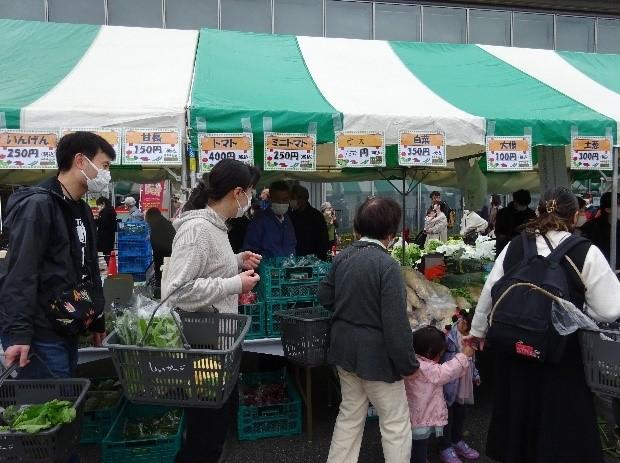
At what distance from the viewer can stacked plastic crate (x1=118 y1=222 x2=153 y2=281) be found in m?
9.67

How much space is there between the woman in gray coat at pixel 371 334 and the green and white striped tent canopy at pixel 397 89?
48.5 inches

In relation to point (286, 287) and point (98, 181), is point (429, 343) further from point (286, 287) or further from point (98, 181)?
point (98, 181)

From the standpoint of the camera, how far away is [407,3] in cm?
1509

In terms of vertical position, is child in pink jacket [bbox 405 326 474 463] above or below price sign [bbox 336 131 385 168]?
below

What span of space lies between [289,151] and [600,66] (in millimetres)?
4519

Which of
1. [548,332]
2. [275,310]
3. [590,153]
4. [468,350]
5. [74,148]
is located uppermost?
[590,153]

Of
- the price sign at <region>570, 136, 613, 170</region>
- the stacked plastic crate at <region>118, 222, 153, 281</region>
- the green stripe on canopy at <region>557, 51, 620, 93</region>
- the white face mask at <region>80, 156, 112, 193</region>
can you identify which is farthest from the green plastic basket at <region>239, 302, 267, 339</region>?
the stacked plastic crate at <region>118, 222, 153, 281</region>

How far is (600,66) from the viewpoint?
20.0 feet

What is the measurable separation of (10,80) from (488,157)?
3.86 metres

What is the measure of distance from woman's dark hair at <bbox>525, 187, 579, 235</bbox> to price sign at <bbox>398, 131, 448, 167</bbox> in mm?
1196

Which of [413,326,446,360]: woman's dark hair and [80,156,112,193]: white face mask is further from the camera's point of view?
[413,326,446,360]: woman's dark hair

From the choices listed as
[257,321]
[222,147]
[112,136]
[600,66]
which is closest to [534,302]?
[257,321]

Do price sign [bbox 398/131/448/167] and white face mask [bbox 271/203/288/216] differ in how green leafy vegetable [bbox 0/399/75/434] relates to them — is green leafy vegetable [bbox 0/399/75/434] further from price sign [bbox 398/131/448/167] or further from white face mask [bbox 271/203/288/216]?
white face mask [bbox 271/203/288/216]

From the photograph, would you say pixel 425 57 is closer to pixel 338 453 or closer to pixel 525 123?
pixel 525 123
